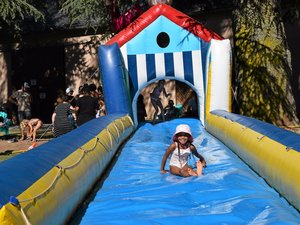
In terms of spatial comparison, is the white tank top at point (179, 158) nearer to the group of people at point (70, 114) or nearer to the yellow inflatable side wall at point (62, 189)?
the yellow inflatable side wall at point (62, 189)

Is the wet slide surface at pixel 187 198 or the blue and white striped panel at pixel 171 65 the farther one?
the blue and white striped panel at pixel 171 65

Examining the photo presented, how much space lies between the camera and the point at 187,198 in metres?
4.25

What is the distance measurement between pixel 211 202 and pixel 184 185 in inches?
25.3

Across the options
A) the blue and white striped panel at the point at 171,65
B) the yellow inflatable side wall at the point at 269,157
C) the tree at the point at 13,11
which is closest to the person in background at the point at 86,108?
the yellow inflatable side wall at the point at 269,157

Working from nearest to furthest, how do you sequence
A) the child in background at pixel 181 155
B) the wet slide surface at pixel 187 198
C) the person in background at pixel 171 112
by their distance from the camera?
the wet slide surface at pixel 187 198
the child in background at pixel 181 155
the person in background at pixel 171 112

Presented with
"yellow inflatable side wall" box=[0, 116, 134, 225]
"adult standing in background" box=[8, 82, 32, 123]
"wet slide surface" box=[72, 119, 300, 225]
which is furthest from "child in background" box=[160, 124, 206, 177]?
"adult standing in background" box=[8, 82, 32, 123]

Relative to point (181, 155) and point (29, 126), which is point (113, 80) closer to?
point (29, 126)

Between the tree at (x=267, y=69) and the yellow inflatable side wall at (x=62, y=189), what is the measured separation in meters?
6.48

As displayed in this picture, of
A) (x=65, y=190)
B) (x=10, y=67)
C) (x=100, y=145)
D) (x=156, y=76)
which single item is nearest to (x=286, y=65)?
(x=156, y=76)

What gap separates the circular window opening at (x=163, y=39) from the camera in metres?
10.6

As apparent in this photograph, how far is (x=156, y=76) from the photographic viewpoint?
Answer: 10484mm

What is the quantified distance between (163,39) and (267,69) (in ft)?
8.97

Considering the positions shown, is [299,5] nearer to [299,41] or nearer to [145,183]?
[299,41]

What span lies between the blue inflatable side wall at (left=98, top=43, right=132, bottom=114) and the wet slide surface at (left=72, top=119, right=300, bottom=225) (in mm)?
3675
